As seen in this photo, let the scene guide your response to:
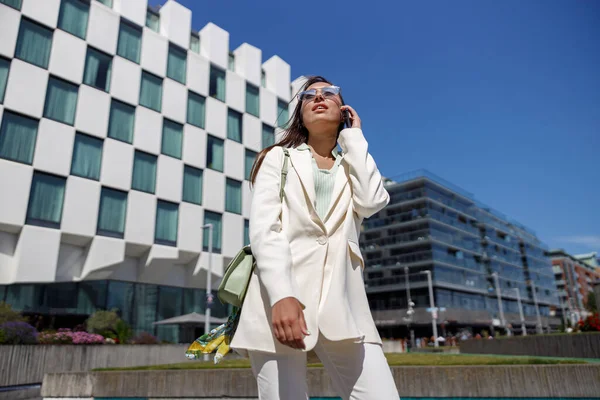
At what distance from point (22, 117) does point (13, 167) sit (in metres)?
2.87

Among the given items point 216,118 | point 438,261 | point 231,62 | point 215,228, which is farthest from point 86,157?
point 438,261

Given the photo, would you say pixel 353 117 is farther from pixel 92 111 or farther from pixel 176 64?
pixel 176 64

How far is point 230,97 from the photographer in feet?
109

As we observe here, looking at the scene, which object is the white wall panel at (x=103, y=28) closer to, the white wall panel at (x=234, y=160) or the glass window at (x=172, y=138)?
the glass window at (x=172, y=138)

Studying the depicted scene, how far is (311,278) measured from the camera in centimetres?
189

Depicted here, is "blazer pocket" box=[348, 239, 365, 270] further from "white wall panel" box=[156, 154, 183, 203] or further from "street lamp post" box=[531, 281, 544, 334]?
"street lamp post" box=[531, 281, 544, 334]

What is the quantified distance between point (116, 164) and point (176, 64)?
9.36 m

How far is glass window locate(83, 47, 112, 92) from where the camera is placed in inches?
996

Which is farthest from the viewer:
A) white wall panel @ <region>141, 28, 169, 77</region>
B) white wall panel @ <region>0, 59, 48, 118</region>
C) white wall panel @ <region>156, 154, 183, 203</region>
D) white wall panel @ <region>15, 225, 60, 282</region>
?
white wall panel @ <region>141, 28, 169, 77</region>

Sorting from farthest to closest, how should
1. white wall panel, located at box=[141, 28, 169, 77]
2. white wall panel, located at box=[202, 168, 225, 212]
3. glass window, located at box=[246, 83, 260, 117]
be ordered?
1. glass window, located at box=[246, 83, 260, 117]
2. white wall panel, located at box=[202, 168, 225, 212]
3. white wall panel, located at box=[141, 28, 169, 77]

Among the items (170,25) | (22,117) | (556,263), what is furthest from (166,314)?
(556,263)

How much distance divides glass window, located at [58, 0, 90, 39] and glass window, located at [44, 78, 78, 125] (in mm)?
3454

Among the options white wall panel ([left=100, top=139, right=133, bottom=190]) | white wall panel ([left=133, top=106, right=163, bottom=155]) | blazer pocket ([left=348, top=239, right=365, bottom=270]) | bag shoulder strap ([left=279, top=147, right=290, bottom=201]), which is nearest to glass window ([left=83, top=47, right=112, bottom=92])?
white wall panel ([left=133, top=106, right=163, bottom=155])

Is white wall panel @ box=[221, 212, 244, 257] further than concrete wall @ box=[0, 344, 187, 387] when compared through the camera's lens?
Yes
